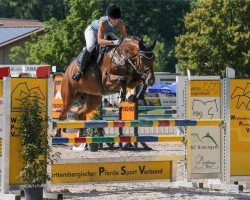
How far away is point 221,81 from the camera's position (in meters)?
10.4

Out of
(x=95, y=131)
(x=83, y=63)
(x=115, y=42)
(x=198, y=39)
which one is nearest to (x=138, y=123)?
(x=115, y=42)

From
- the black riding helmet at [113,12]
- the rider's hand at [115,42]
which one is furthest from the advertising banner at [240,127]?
the black riding helmet at [113,12]

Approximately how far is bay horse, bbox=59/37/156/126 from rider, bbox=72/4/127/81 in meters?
0.11

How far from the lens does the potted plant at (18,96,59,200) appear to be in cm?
900

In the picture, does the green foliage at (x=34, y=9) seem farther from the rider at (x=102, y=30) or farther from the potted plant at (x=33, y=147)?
the potted plant at (x=33, y=147)

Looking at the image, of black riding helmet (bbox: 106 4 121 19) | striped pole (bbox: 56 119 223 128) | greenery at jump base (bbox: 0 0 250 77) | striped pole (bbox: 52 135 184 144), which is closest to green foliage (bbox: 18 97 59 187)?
striped pole (bbox: 52 135 184 144)

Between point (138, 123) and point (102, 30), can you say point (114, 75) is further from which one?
point (138, 123)

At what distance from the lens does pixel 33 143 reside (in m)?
9.05

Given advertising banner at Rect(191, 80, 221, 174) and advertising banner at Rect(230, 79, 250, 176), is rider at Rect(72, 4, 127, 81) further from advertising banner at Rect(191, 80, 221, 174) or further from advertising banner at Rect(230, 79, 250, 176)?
advertising banner at Rect(230, 79, 250, 176)

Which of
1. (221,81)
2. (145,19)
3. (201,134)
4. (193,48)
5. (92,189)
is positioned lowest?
(92,189)

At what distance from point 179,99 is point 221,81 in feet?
20.8

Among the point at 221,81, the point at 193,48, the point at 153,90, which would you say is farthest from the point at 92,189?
the point at 193,48

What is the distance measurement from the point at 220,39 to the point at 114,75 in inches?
1149

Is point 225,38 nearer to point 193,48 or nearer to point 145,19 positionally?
point 193,48
